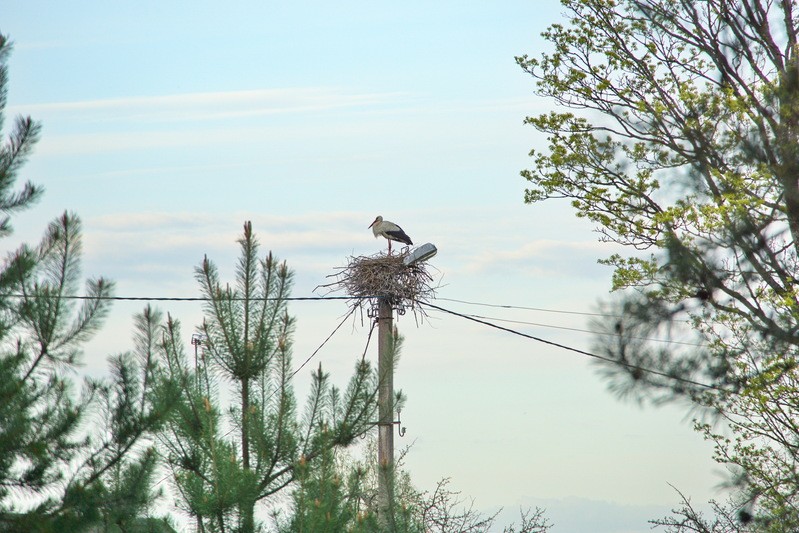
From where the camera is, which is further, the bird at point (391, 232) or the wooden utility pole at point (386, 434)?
the bird at point (391, 232)

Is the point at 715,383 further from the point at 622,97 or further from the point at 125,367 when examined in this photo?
the point at 622,97

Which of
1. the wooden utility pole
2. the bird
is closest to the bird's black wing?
the bird

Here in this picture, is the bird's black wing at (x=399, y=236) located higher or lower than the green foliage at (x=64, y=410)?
higher

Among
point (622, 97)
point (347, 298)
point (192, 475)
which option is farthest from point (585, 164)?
point (192, 475)

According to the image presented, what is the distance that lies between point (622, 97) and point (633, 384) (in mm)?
6634

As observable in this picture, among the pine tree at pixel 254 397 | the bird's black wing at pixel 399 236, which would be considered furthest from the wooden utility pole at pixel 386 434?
the bird's black wing at pixel 399 236

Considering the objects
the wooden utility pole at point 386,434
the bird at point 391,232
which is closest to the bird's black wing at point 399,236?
the bird at point 391,232

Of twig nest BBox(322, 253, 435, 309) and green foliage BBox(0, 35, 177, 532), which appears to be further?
twig nest BBox(322, 253, 435, 309)

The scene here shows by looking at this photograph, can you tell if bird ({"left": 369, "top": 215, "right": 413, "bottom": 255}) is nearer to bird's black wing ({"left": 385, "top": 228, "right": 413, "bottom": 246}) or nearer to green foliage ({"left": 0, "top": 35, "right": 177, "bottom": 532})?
bird's black wing ({"left": 385, "top": 228, "right": 413, "bottom": 246})

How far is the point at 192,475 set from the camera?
7.30 m

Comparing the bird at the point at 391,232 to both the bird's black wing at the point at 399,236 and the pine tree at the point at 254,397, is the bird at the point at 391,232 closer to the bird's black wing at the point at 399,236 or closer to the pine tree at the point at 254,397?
the bird's black wing at the point at 399,236

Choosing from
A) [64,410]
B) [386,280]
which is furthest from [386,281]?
[64,410]

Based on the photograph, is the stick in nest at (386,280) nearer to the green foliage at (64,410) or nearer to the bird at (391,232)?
the bird at (391,232)

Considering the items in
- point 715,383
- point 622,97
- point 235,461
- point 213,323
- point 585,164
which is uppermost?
point 622,97
